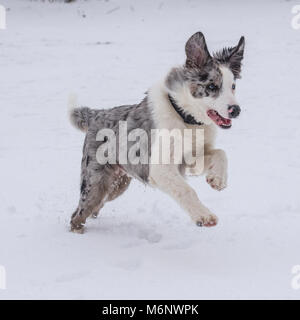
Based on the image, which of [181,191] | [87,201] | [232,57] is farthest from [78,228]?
[232,57]

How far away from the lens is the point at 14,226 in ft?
16.0

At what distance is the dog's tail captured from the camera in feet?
16.3

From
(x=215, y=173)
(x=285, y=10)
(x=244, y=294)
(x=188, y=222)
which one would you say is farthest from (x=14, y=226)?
(x=285, y=10)

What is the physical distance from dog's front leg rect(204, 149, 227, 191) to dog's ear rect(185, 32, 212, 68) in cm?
71

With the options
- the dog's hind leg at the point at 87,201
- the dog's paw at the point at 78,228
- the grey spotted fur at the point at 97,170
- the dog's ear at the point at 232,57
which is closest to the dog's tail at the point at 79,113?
the grey spotted fur at the point at 97,170

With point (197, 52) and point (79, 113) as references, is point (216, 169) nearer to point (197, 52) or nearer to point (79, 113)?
point (197, 52)

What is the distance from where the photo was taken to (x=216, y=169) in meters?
4.26

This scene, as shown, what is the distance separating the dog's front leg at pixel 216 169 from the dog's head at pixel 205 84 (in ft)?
0.90

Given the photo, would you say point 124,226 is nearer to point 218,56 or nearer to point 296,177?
point 218,56

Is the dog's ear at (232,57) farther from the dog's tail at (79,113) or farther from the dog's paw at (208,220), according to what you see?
the dog's tail at (79,113)

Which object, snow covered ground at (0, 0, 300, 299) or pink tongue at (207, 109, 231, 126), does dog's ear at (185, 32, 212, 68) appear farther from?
snow covered ground at (0, 0, 300, 299)

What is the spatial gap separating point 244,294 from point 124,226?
1.63 metres

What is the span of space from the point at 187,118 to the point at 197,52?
0.50 m

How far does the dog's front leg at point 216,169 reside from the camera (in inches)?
167
